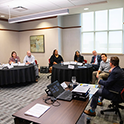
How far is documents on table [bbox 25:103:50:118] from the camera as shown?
1.56 m

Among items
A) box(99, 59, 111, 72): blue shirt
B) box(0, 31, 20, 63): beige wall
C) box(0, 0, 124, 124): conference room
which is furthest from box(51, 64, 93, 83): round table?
box(0, 31, 20, 63): beige wall

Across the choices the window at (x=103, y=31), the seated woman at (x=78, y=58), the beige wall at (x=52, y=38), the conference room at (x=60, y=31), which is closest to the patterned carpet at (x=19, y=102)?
the conference room at (x=60, y=31)

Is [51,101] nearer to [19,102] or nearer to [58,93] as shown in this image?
[58,93]

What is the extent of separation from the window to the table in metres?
5.76

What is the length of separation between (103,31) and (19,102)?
218 inches

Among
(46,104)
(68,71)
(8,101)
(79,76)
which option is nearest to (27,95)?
(8,101)

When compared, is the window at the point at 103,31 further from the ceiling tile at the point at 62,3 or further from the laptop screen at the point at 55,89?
the laptop screen at the point at 55,89

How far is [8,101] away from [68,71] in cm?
204

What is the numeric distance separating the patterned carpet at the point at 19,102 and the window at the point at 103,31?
4.05 metres

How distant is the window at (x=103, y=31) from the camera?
6633 mm

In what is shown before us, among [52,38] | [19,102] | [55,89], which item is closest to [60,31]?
[52,38]

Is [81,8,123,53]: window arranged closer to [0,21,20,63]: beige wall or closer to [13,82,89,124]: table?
[0,21,20,63]: beige wall

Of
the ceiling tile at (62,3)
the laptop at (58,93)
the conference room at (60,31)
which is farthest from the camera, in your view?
the conference room at (60,31)

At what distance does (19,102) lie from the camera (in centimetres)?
358
